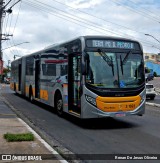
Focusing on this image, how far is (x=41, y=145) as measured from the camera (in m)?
8.09

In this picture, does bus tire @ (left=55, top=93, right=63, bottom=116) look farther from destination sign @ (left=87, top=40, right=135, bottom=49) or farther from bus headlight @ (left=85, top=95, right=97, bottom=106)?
destination sign @ (left=87, top=40, right=135, bottom=49)

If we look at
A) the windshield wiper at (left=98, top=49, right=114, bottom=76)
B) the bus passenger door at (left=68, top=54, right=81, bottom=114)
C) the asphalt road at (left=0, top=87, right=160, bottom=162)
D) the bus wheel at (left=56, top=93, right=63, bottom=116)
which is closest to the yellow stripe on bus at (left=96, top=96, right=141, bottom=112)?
the asphalt road at (left=0, top=87, right=160, bottom=162)

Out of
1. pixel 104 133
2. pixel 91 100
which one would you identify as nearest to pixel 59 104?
pixel 91 100

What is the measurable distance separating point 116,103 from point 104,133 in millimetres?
1229

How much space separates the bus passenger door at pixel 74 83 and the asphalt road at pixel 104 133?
2.25ft

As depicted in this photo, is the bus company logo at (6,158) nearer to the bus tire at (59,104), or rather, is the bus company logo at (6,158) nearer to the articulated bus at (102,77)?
the articulated bus at (102,77)

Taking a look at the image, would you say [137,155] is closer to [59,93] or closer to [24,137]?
[24,137]

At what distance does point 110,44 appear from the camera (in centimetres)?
1191

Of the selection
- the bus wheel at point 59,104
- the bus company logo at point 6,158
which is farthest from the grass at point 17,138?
the bus wheel at point 59,104

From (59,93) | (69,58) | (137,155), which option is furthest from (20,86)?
(137,155)

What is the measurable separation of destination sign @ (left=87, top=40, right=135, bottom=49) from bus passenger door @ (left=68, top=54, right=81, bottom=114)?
2.15 ft

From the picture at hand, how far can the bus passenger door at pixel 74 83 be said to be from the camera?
11.9 meters

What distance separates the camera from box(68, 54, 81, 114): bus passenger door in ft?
39.0

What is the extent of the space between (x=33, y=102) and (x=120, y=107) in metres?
10.7
